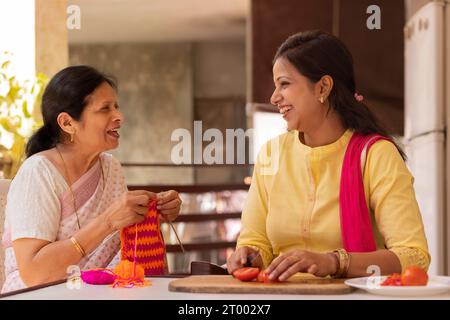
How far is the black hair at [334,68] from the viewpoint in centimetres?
192

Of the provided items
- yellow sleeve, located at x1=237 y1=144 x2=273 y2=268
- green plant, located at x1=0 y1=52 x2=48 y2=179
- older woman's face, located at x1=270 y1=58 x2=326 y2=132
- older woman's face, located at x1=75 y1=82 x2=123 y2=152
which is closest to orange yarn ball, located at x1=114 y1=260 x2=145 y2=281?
yellow sleeve, located at x1=237 y1=144 x2=273 y2=268

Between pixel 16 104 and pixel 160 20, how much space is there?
5.02 meters

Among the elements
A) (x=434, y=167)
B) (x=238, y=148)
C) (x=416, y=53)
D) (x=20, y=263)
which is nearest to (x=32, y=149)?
(x=20, y=263)

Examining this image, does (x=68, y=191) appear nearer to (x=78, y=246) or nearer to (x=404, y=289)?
(x=78, y=246)

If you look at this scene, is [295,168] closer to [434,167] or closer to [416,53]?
[434,167]

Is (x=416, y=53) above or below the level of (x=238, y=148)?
above

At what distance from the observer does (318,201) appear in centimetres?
192

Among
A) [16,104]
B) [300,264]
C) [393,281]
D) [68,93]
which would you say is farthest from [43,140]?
[16,104]

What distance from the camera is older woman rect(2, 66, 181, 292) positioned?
79.3 inches

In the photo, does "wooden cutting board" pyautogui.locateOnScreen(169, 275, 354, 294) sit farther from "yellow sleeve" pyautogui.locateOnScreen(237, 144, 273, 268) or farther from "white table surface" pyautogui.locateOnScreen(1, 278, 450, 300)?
"yellow sleeve" pyautogui.locateOnScreen(237, 144, 273, 268)

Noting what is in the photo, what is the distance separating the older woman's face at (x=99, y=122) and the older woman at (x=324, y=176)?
429 millimetres

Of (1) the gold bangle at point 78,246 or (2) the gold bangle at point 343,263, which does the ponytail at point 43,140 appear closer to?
(1) the gold bangle at point 78,246

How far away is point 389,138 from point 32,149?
961mm

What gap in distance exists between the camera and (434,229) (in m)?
3.87
